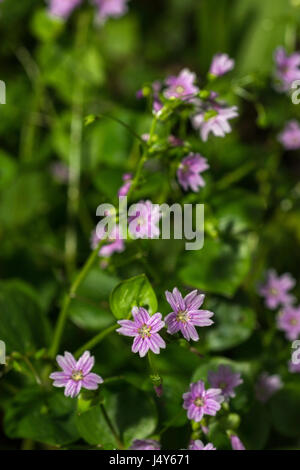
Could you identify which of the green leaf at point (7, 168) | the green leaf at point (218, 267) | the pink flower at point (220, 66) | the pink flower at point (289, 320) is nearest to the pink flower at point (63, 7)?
the green leaf at point (7, 168)

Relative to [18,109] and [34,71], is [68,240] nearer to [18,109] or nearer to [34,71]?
[18,109]

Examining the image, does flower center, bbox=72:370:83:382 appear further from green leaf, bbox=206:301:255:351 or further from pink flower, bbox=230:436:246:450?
green leaf, bbox=206:301:255:351

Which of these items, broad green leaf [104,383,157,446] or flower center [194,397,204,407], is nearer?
flower center [194,397,204,407]

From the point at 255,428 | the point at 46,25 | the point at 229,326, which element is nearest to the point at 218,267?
the point at 229,326


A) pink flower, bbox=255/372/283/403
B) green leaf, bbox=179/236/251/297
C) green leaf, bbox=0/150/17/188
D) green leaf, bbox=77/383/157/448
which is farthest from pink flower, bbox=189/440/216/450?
green leaf, bbox=0/150/17/188

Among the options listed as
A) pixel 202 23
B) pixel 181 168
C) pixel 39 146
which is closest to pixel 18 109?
pixel 39 146
